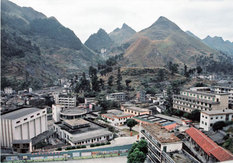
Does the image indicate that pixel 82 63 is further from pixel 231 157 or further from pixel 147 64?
pixel 231 157

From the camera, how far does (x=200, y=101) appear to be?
4250 cm

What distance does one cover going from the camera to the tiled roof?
2078cm

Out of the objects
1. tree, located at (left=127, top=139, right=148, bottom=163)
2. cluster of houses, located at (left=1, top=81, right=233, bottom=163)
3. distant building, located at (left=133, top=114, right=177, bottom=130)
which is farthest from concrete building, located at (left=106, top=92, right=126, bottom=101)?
tree, located at (left=127, top=139, right=148, bottom=163)

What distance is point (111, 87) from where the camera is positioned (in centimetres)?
7569

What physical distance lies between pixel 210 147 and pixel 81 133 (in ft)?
68.7

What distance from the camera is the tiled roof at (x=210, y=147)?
20.8 metres

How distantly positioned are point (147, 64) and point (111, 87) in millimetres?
62772

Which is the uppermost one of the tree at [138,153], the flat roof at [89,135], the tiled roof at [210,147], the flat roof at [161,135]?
the flat roof at [161,135]

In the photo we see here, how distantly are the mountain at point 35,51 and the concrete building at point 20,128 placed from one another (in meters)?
52.6

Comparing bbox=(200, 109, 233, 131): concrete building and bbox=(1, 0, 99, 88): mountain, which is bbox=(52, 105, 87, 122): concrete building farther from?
bbox=(1, 0, 99, 88): mountain

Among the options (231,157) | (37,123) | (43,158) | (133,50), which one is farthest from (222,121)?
(133,50)

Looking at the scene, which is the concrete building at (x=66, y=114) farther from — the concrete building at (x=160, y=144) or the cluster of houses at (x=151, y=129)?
the concrete building at (x=160, y=144)

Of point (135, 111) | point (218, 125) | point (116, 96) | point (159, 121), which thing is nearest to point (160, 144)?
point (218, 125)

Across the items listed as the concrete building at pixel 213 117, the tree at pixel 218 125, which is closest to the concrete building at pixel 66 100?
the concrete building at pixel 213 117
